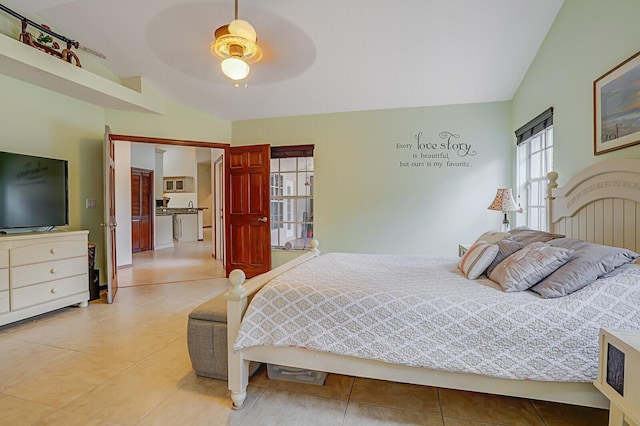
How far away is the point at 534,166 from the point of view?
11.6ft

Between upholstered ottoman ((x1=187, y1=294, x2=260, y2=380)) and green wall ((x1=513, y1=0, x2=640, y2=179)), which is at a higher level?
green wall ((x1=513, y1=0, x2=640, y2=179))

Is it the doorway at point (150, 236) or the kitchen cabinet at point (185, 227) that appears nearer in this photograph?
the doorway at point (150, 236)

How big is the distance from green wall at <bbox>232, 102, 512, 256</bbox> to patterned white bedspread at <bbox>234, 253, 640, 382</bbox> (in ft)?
7.89

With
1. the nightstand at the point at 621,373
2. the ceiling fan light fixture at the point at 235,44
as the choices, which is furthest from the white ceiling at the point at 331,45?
the nightstand at the point at 621,373

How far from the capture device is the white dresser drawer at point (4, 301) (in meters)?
2.70

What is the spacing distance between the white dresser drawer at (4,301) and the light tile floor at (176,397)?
0.86 feet

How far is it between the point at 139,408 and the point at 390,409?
55.7 inches

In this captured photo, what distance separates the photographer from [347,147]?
14.5 feet

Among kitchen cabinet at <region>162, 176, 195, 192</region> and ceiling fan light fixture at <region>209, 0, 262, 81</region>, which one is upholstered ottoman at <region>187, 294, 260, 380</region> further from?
kitchen cabinet at <region>162, 176, 195, 192</region>

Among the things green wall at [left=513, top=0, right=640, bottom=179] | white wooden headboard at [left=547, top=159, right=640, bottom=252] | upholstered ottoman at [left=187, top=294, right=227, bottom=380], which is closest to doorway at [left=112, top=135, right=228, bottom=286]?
upholstered ottoman at [left=187, top=294, right=227, bottom=380]

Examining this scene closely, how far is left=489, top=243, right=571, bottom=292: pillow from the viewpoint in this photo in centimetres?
166

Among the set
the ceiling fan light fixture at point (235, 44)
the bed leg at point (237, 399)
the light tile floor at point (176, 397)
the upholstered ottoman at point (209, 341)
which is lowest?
the light tile floor at point (176, 397)

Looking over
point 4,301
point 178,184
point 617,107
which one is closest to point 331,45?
point 617,107

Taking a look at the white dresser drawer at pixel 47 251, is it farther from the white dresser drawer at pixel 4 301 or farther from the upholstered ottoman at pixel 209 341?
the upholstered ottoman at pixel 209 341
